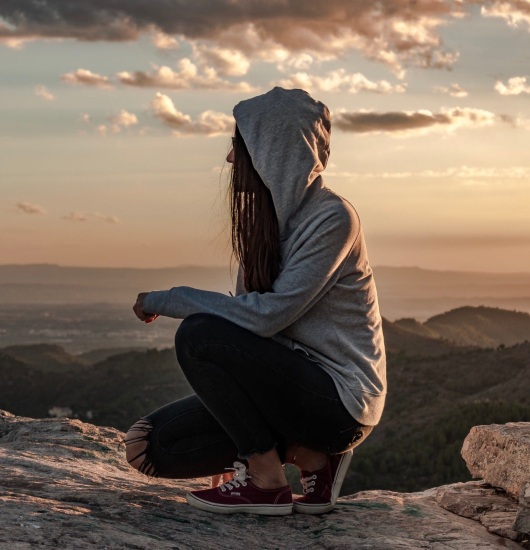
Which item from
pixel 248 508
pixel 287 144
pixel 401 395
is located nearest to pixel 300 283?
pixel 287 144

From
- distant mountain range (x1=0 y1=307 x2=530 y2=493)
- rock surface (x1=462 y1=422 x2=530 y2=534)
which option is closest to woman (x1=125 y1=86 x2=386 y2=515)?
rock surface (x1=462 y1=422 x2=530 y2=534)

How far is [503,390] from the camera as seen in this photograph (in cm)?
1644

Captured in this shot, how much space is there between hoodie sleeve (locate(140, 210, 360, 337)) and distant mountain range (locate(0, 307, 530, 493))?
8.33 metres

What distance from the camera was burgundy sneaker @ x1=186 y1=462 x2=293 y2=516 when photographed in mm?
3092

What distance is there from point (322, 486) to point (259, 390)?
2.06 feet

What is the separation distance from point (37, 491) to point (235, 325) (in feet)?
4.14

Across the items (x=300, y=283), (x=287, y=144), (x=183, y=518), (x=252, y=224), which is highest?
(x=287, y=144)

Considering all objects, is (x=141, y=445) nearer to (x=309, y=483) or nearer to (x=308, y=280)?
(x=309, y=483)

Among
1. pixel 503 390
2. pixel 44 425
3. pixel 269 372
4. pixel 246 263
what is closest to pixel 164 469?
pixel 269 372

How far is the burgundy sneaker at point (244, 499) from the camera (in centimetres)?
309

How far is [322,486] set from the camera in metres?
3.22

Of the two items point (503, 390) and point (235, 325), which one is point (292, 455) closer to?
point (235, 325)

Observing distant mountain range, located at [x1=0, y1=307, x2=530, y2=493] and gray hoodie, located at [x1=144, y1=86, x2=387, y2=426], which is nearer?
gray hoodie, located at [x1=144, y1=86, x2=387, y2=426]

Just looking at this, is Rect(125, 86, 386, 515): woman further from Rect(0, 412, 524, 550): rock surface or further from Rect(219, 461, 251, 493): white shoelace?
Rect(0, 412, 524, 550): rock surface
